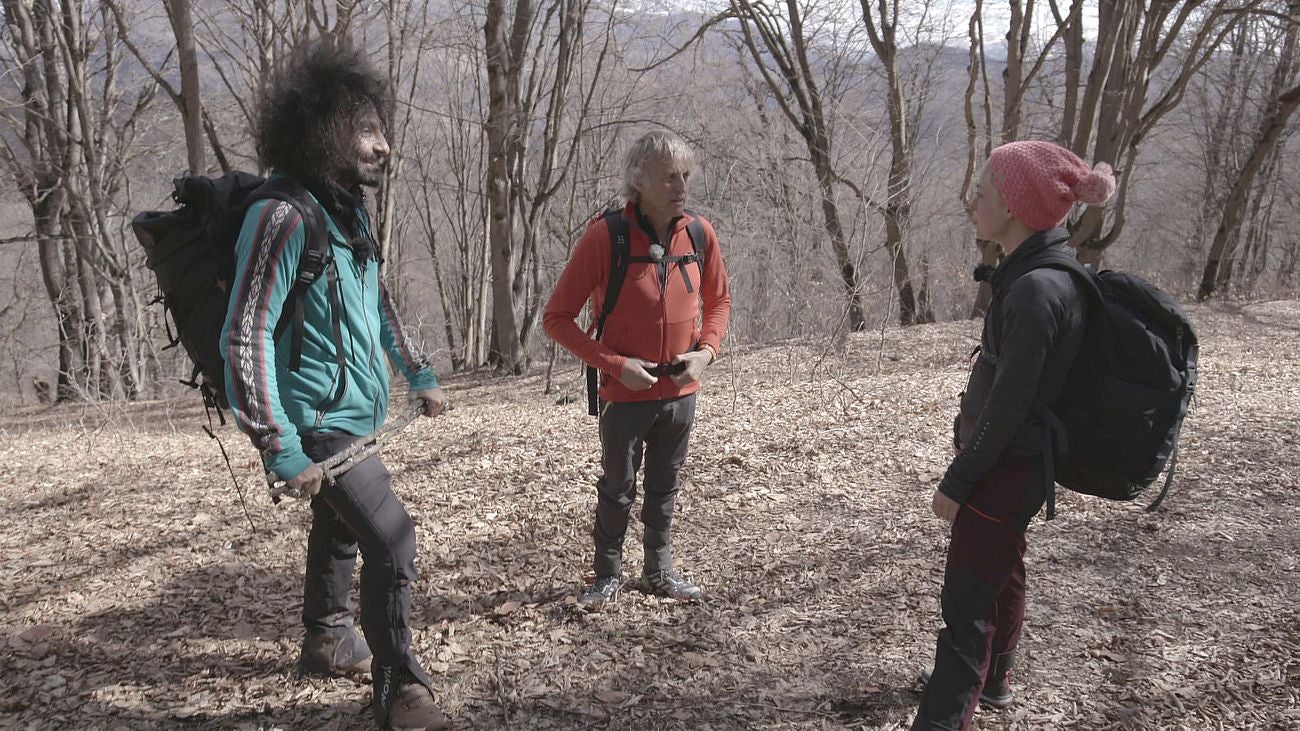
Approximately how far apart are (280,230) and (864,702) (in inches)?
90.0

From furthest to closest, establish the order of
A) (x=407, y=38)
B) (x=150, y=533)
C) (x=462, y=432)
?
1. (x=407, y=38)
2. (x=462, y=432)
3. (x=150, y=533)

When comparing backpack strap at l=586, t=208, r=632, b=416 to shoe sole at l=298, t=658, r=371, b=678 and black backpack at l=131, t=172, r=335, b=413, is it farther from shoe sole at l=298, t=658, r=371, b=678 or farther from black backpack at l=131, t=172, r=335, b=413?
shoe sole at l=298, t=658, r=371, b=678

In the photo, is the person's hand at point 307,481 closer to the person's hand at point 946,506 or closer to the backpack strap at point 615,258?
the backpack strap at point 615,258

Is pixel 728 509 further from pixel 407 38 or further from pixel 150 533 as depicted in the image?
pixel 407 38

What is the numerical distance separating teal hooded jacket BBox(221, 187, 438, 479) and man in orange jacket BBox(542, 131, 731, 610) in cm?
68

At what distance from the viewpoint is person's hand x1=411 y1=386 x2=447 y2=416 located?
2.59 meters

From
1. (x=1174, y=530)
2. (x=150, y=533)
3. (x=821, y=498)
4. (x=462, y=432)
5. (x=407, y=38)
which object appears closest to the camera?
(x=1174, y=530)

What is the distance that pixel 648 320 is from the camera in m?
2.83

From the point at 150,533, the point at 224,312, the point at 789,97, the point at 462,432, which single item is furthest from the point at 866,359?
the point at 224,312

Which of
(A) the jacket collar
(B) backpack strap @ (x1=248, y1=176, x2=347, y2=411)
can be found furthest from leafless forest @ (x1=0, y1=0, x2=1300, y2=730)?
(A) the jacket collar

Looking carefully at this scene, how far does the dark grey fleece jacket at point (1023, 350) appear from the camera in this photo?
6.08 feet

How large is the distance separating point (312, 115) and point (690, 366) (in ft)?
4.75

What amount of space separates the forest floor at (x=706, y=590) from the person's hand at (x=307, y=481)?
3.10 ft

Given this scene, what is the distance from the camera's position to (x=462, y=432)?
239 inches
